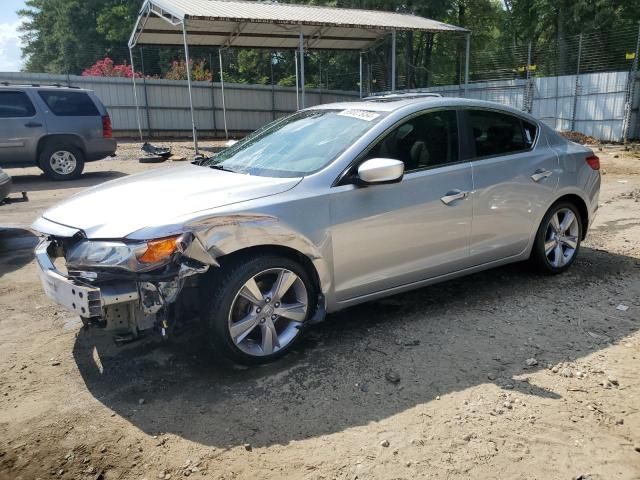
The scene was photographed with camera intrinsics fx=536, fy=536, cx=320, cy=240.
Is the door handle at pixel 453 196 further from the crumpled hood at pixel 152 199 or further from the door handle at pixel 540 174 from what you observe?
the crumpled hood at pixel 152 199

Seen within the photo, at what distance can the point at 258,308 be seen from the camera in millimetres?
3309

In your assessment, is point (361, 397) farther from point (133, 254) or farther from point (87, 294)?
point (87, 294)

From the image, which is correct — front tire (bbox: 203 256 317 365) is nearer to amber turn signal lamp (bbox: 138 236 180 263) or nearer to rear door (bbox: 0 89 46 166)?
amber turn signal lamp (bbox: 138 236 180 263)

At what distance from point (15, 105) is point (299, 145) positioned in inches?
366

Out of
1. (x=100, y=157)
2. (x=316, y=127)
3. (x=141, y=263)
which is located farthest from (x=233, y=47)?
(x=141, y=263)

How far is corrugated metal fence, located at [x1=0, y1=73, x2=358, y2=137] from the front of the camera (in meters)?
21.6

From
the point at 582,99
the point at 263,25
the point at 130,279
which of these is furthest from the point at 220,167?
the point at 582,99

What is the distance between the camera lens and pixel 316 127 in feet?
13.4

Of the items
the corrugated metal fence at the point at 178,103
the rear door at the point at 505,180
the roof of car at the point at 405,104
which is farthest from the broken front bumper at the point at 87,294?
the corrugated metal fence at the point at 178,103

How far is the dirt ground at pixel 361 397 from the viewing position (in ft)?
8.32

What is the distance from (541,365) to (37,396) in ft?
10.1

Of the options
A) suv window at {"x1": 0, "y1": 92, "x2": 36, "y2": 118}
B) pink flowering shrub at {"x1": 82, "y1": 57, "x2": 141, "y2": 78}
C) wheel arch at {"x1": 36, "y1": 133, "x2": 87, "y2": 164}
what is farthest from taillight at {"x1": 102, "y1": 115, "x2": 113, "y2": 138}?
pink flowering shrub at {"x1": 82, "y1": 57, "x2": 141, "y2": 78}

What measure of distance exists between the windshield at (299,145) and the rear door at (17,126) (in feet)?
27.1

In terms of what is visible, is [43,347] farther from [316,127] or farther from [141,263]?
[316,127]
